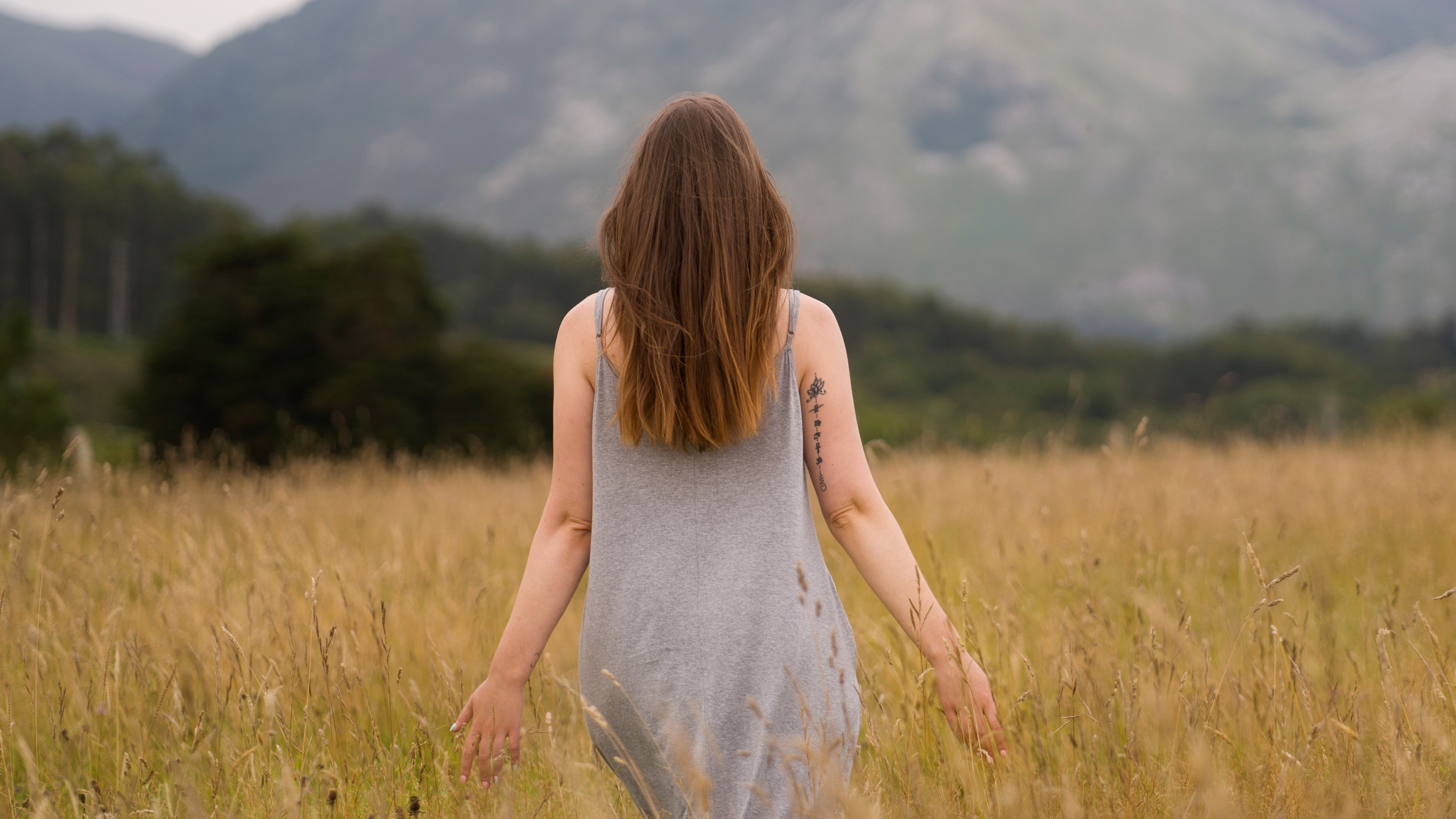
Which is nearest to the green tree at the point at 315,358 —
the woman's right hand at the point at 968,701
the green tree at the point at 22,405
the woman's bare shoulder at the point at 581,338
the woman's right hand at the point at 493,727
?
the green tree at the point at 22,405

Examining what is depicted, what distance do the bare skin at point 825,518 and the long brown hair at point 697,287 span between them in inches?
3.9

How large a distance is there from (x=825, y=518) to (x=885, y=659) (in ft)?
4.23

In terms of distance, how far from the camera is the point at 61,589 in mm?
3059

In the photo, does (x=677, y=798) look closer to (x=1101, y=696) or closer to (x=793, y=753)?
(x=793, y=753)

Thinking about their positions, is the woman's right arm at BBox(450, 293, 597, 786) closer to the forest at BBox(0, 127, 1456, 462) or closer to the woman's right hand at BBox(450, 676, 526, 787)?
the woman's right hand at BBox(450, 676, 526, 787)

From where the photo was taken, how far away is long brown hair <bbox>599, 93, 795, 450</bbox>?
5.26 ft

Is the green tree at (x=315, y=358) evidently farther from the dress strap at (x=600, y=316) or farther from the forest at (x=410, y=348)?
the dress strap at (x=600, y=316)

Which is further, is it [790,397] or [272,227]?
[272,227]

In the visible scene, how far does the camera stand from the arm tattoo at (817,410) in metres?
1.75

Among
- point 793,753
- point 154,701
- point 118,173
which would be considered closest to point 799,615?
point 793,753

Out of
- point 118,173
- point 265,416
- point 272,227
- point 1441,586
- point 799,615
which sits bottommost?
point 265,416

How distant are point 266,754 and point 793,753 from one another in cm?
161

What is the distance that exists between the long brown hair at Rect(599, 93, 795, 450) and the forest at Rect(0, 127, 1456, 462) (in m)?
0.25

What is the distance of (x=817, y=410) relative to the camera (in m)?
1.77
